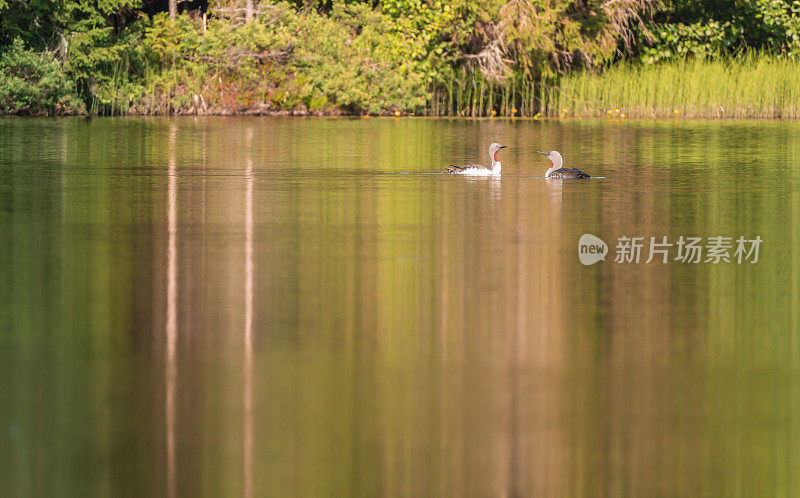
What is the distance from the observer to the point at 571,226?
1401cm

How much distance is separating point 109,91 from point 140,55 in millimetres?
1264

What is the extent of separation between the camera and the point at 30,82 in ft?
117

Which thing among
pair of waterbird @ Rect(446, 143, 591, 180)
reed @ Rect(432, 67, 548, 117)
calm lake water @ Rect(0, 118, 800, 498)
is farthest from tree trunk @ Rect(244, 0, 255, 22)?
calm lake water @ Rect(0, 118, 800, 498)

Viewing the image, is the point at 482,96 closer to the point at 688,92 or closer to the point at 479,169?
the point at 688,92

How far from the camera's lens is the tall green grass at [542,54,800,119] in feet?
128

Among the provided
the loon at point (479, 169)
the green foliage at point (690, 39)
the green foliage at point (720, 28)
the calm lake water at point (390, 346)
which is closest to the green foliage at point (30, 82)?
the green foliage at point (690, 39)

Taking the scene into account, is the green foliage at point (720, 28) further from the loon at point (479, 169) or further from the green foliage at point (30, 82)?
the loon at point (479, 169)

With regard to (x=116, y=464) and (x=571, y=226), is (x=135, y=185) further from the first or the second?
(x=116, y=464)

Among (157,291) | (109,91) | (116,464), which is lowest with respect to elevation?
(116,464)

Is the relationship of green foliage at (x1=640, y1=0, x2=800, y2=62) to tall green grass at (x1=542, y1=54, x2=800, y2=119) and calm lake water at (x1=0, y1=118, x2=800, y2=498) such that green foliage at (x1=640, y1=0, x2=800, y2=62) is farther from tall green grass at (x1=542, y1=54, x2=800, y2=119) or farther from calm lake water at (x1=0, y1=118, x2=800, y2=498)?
calm lake water at (x1=0, y1=118, x2=800, y2=498)

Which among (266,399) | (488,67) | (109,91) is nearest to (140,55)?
(109,91)

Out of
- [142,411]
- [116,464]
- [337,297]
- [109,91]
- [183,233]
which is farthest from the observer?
[109,91]

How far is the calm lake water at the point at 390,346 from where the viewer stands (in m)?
6.05

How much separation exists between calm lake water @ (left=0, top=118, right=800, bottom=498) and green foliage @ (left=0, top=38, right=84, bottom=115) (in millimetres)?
18714
